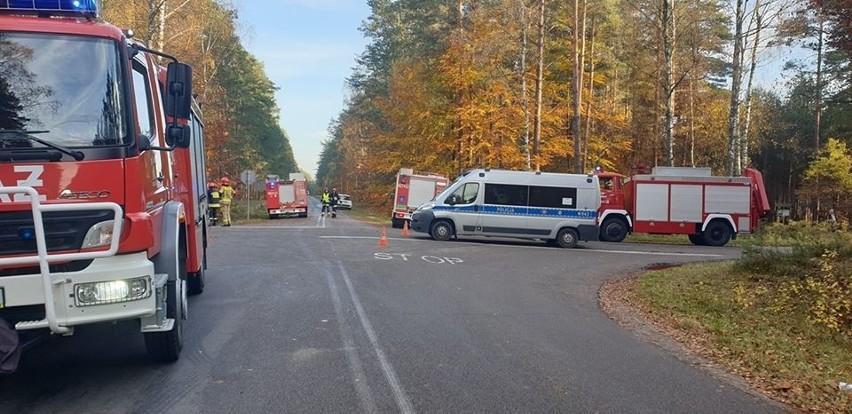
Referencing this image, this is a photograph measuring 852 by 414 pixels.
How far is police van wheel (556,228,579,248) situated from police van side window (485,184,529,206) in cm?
163

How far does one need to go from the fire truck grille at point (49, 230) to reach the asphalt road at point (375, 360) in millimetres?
1301

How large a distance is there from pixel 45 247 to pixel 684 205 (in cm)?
2392

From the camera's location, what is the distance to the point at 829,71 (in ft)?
146

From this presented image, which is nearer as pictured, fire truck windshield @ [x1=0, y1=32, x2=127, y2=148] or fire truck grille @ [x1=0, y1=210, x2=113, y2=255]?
fire truck grille @ [x1=0, y1=210, x2=113, y2=255]

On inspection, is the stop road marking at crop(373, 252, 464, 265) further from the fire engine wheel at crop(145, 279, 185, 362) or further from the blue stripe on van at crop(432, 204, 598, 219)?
the fire engine wheel at crop(145, 279, 185, 362)

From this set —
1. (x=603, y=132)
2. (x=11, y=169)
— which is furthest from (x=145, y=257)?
(x=603, y=132)

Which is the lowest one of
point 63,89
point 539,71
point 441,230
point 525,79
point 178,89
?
point 441,230

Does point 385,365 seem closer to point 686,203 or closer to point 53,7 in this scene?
point 53,7

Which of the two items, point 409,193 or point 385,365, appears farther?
point 409,193

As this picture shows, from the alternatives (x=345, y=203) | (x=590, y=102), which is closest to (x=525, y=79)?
(x=590, y=102)

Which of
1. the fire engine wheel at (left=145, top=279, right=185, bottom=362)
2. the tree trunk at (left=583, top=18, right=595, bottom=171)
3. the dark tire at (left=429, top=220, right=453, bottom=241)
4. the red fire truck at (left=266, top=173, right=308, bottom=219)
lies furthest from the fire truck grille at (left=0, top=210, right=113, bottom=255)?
the red fire truck at (left=266, top=173, right=308, bottom=219)

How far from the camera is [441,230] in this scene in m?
21.3

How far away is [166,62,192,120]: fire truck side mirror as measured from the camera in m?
5.72

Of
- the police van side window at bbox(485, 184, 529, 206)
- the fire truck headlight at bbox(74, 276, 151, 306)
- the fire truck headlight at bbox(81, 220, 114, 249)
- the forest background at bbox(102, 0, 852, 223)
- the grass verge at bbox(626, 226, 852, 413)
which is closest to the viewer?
the fire truck headlight at bbox(74, 276, 151, 306)
